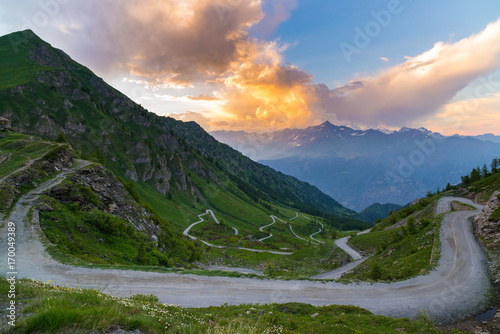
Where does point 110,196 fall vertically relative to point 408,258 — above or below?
above

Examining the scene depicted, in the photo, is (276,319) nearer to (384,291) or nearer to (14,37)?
(384,291)

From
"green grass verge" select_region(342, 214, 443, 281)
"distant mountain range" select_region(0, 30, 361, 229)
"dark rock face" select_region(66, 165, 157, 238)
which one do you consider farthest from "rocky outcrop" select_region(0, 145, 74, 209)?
"distant mountain range" select_region(0, 30, 361, 229)

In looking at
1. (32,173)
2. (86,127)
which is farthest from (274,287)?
(86,127)

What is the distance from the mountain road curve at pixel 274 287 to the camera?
1712 cm

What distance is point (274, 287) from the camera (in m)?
Answer: 20.9

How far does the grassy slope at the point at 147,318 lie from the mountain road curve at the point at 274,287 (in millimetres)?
2792

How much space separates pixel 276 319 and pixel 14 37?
31175cm

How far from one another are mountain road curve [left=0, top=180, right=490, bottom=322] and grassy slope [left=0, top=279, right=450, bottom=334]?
2792mm

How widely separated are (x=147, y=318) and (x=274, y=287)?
651 inches

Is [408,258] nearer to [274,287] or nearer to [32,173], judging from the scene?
[274,287]

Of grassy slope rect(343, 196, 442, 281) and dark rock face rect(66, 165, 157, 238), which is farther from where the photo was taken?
dark rock face rect(66, 165, 157, 238)

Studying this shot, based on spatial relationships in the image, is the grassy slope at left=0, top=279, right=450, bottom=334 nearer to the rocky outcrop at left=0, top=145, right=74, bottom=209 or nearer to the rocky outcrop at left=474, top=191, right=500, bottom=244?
the rocky outcrop at left=474, top=191, right=500, bottom=244

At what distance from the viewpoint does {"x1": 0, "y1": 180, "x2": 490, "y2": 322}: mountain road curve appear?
674 inches

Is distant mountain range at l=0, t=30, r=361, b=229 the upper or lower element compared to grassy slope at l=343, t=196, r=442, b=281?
upper
